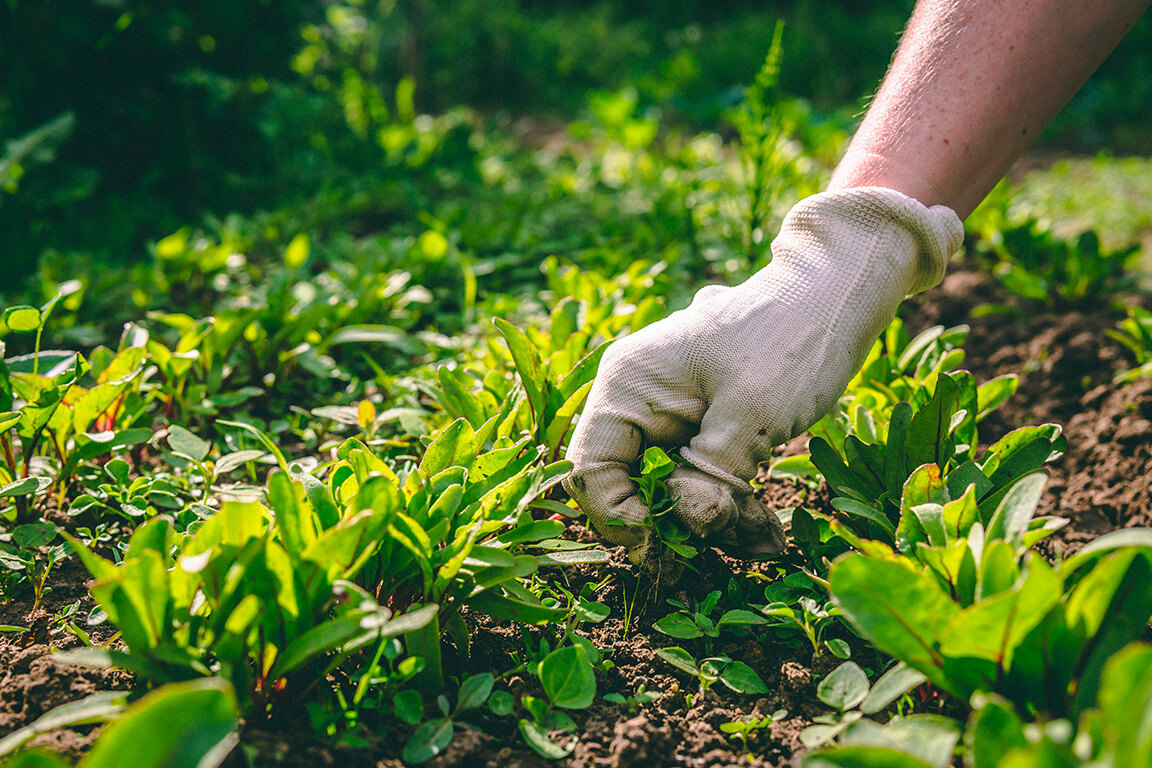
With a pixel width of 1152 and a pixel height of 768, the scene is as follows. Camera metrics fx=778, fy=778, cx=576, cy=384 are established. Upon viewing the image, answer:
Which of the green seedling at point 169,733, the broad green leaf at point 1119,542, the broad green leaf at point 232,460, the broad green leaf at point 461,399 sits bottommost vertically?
the broad green leaf at point 232,460

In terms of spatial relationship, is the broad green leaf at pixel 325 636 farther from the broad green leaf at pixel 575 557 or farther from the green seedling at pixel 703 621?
the green seedling at pixel 703 621

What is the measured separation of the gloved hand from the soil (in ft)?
0.46

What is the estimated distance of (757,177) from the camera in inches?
96.4

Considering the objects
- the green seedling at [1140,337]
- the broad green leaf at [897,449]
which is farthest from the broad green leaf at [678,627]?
the green seedling at [1140,337]

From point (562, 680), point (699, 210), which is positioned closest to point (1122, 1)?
point (562, 680)

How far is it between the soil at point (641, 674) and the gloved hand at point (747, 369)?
140 millimetres

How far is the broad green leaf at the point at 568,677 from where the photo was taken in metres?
1.17

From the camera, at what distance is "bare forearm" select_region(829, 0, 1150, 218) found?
147 centimetres

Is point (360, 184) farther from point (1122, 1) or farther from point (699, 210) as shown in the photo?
point (1122, 1)

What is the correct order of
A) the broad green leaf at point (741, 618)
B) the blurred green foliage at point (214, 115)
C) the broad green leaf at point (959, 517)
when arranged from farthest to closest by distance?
1. the blurred green foliage at point (214, 115)
2. the broad green leaf at point (741, 618)
3. the broad green leaf at point (959, 517)

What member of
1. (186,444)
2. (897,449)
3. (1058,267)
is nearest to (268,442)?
(186,444)

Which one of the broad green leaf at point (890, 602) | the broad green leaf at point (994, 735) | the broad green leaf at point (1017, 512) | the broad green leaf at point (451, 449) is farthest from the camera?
the broad green leaf at point (451, 449)

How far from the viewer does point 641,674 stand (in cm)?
129

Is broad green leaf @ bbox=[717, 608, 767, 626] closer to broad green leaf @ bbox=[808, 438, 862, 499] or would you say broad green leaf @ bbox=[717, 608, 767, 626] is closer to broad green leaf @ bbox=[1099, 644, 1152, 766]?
broad green leaf @ bbox=[808, 438, 862, 499]
